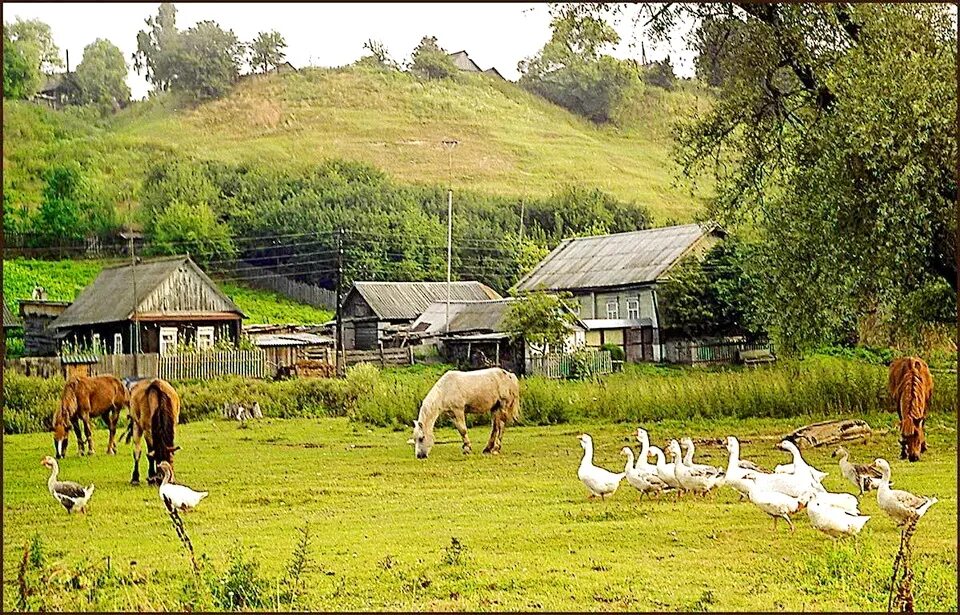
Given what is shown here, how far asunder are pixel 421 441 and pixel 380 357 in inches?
43.9

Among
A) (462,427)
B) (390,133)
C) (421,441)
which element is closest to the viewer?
(421,441)

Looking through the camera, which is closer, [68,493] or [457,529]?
[457,529]

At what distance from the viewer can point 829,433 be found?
11891 mm

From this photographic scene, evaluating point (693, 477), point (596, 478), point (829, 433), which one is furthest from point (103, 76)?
point (829, 433)

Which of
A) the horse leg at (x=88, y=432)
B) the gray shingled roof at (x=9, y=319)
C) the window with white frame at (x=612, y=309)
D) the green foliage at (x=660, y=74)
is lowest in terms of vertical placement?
the horse leg at (x=88, y=432)

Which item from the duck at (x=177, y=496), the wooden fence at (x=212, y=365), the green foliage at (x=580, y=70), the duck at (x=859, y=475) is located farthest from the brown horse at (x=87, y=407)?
the duck at (x=859, y=475)

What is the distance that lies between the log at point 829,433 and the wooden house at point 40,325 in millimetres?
7112

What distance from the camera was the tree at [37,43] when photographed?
11.2 metres

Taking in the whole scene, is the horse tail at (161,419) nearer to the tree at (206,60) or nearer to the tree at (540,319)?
the tree at (540,319)

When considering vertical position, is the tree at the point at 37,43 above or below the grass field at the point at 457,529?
above

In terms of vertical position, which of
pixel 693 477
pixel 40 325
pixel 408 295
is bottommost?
pixel 693 477

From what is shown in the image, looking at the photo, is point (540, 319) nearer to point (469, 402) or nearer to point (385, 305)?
point (469, 402)

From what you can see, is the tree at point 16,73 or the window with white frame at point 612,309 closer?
the tree at point 16,73

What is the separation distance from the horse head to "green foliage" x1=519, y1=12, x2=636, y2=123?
12.8ft
